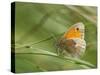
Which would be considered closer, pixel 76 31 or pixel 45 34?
pixel 45 34

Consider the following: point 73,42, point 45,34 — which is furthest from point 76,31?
point 45,34

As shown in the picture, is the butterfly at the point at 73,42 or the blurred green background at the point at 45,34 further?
the butterfly at the point at 73,42

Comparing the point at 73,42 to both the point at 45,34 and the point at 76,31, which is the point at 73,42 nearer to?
the point at 76,31

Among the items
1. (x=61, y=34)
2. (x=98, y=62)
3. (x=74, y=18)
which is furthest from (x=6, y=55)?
(x=98, y=62)

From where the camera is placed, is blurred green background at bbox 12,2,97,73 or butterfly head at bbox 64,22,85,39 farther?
butterfly head at bbox 64,22,85,39
